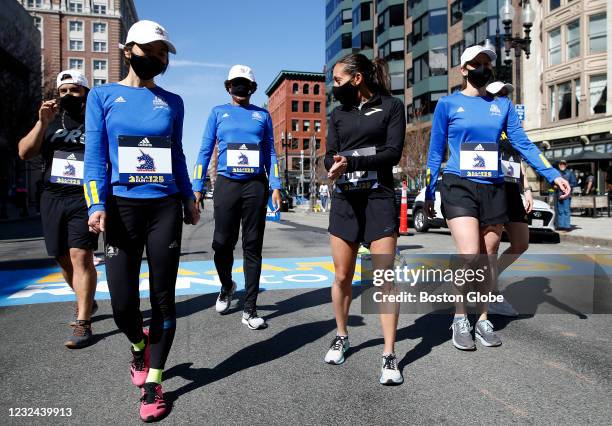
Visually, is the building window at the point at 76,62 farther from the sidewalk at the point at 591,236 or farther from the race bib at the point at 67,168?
the race bib at the point at 67,168

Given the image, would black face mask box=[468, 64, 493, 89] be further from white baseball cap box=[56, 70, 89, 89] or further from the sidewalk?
the sidewalk

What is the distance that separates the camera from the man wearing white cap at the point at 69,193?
174 inches

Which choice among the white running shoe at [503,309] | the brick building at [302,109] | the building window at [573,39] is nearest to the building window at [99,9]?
the brick building at [302,109]

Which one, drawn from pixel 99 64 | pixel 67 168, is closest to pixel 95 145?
pixel 67 168

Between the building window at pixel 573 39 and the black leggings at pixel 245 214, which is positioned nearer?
the black leggings at pixel 245 214

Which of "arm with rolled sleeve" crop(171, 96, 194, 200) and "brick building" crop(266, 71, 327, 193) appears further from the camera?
"brick building" crop(266, 71, 327, 193)

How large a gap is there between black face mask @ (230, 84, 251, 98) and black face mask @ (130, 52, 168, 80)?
6.37 feet

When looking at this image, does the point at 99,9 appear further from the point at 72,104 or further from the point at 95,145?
the point at 95,145

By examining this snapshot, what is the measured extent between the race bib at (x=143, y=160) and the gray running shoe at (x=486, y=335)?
8.55 ft

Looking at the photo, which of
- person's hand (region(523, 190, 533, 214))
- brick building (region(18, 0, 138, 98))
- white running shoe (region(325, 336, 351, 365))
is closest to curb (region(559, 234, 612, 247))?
person's hand (region(523, 190, 533, 214))

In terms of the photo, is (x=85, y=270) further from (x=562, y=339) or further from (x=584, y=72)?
Answer: (x=584, y=72)

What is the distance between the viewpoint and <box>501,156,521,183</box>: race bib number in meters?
4.38

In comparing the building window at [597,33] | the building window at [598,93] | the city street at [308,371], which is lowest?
the city street at [308,371]

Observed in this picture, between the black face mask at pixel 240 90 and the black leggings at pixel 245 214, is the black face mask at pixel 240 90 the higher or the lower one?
the higher one
